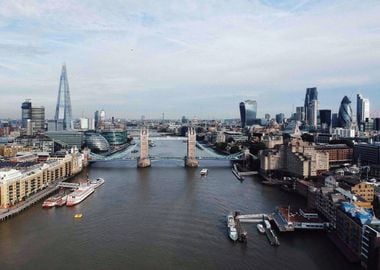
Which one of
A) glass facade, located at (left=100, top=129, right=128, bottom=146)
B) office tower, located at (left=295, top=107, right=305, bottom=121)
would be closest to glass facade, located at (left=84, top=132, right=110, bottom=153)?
glass facade, located at (left=100, top=129, right=128, bottom=146)

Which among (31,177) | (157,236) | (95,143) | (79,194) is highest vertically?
(95,143)

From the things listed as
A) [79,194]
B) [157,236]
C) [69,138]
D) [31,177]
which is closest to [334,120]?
[69,138]

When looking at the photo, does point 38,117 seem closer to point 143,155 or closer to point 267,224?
point 143,155

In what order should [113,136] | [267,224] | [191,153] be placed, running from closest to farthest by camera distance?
[267,224] → [191,153] → [113,136]

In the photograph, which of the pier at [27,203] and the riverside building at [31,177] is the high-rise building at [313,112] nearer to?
the riverside building at [31,177]

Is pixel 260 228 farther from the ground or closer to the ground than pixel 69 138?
closer to the ground

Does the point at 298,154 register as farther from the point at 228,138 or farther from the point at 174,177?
the point at 228,138
